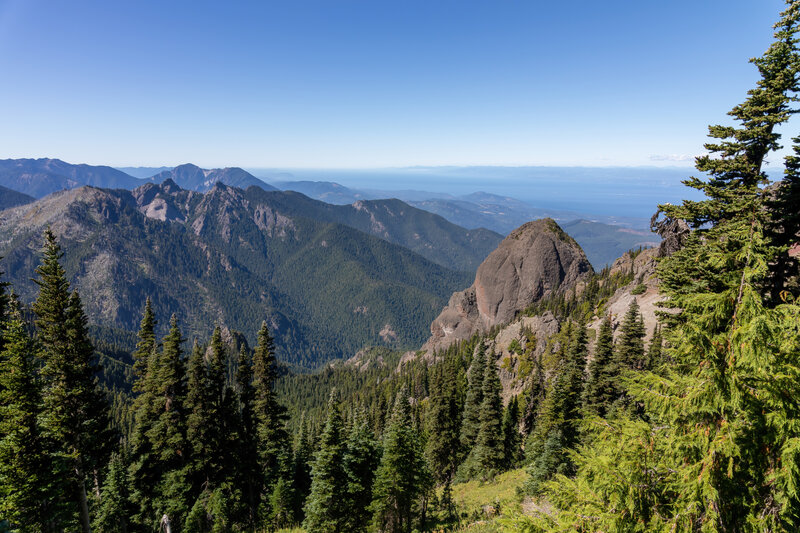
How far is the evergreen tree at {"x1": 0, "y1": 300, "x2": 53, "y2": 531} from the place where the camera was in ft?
57.0

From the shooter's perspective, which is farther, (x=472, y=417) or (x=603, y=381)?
(x=472, y=417)

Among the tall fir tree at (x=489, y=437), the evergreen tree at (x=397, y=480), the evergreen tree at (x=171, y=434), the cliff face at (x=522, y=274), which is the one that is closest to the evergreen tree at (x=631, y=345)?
the tall fir tree at (x=489, y=437)

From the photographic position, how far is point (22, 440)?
18156mm

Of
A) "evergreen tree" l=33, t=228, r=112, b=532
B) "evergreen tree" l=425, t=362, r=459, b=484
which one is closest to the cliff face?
"evergreen tree" l=425, t=362, r=459, b=484

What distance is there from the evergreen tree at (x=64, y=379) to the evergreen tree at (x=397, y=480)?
59.2 ft

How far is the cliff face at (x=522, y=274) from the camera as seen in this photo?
139 meters

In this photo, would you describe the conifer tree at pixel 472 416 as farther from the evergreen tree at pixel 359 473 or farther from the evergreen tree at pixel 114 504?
the evergreen tree at pixel 114 504

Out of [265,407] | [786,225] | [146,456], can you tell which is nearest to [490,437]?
[265,407]

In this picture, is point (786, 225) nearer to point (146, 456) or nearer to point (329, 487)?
point (329, 487)

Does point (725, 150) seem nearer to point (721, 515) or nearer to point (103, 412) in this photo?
point (721, 515)

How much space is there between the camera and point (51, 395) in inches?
808

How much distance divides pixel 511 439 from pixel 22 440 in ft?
178

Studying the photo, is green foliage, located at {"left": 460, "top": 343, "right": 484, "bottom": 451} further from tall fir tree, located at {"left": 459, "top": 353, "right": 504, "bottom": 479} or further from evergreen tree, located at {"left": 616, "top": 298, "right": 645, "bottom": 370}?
evergreen tree, located at {"left": 616, "top": 298, "right": 645, "bottom": 370}

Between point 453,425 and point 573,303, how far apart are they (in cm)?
8233
